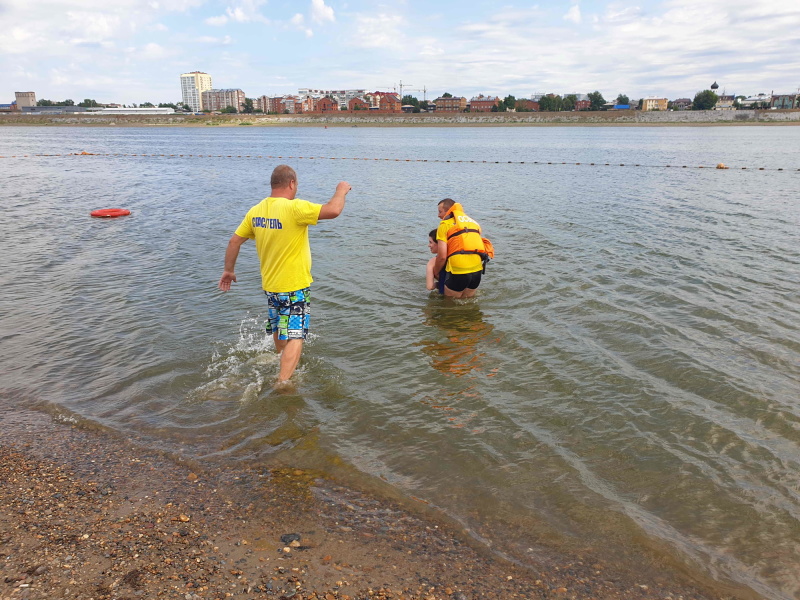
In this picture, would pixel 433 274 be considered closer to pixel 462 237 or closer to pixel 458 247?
pixel 458 247

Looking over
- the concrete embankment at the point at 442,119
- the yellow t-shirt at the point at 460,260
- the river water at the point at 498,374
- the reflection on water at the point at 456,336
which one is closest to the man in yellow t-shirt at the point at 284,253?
the river water at the point at 498,374

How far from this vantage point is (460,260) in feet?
32.2

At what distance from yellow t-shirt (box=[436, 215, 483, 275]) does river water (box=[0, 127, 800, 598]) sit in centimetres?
73

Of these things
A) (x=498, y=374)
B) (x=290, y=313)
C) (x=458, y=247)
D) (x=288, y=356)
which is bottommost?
(x=498, y=374)

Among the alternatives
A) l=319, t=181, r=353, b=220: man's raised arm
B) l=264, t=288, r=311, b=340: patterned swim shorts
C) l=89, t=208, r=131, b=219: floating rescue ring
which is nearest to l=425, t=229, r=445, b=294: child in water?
l=264, t=288, r=311, b=340: patterned swim shorts

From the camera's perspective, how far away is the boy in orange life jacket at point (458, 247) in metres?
9.76

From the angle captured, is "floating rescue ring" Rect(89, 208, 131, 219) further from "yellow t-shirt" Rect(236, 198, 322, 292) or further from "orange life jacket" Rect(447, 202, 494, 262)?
"yellow t-shirt" Rect(236, 198, 322, 292)

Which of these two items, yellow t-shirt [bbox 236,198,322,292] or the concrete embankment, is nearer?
yellow t-shirt [bbox 236,198,322,292]

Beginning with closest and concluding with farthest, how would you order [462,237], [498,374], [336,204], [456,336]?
[336,204] → [498,374] → [456,336] → [462,237]

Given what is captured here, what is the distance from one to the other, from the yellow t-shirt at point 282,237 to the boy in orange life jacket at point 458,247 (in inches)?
153

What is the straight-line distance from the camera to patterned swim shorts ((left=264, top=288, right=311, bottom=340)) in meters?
6.45

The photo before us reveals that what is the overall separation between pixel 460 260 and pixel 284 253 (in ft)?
14.0

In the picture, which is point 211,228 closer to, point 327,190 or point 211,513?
point 327,190

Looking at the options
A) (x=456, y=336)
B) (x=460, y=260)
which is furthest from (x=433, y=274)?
(x=456, y=336)
